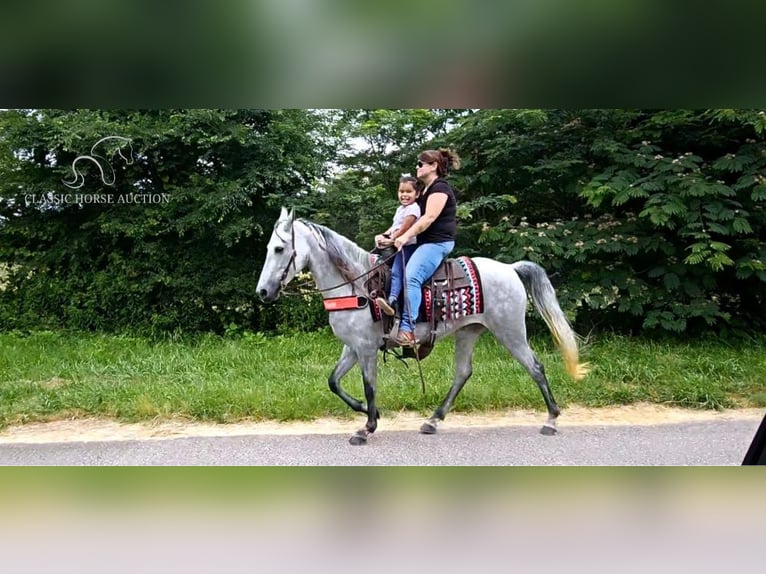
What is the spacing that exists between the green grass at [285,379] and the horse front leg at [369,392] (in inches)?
3.2

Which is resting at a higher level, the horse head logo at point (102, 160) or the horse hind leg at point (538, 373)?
the horse head logo at point (102, 160)

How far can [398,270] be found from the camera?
3.22 m

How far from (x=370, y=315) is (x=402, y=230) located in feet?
1.88

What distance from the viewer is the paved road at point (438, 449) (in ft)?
10.3

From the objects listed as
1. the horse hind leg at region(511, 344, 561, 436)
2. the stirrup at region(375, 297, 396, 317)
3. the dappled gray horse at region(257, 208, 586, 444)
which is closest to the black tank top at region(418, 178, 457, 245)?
the dappled gray horse at region(257, 208, 586, 444)

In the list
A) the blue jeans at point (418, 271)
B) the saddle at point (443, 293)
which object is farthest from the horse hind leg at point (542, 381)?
the blue jeans at point (418, 271)

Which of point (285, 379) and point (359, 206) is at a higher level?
point (359, 206)

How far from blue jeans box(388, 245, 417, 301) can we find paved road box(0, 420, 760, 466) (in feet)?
2.94

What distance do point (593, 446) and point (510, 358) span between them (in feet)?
2.40

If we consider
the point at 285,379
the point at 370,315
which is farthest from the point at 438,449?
the point at 285,379

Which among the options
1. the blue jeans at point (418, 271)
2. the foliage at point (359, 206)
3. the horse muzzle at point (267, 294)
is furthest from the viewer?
the foliage at point (359, 206)

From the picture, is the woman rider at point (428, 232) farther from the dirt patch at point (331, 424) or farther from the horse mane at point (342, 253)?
the dirt patch at point (331, 424)

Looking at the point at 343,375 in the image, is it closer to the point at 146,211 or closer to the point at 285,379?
the point at 285,379
